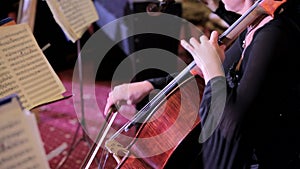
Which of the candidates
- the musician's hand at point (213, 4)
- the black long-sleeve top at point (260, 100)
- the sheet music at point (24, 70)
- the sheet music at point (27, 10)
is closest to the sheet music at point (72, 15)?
the sheet music at point (27, 10)

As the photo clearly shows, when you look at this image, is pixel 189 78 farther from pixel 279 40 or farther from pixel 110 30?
pixel 110 30

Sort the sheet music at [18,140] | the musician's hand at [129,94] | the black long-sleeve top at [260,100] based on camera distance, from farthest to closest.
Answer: the musician's hand at [129,94] → the black long-sleeve top at [260,100] → the sheet music at [18,140]

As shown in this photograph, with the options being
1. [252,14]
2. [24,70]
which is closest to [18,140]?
[24,70]

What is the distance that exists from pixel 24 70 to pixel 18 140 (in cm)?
48

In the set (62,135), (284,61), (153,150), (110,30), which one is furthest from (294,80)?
(110,30)

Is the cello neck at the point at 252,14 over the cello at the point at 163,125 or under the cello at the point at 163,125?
over

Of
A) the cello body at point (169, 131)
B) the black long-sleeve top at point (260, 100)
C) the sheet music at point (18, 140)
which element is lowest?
the cello body at point (169, 131)

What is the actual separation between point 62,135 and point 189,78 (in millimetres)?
1277

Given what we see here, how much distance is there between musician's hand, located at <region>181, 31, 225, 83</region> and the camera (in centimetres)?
89

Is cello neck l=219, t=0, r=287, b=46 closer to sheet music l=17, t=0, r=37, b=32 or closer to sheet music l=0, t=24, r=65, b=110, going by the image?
sheet music l=0, t=24, r=65, b=110

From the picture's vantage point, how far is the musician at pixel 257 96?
83 centimetres

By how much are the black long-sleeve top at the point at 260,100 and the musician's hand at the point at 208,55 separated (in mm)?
21

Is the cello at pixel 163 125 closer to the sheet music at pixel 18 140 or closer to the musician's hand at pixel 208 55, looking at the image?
the musician's hand at pixel 208 55

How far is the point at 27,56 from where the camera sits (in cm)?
109
